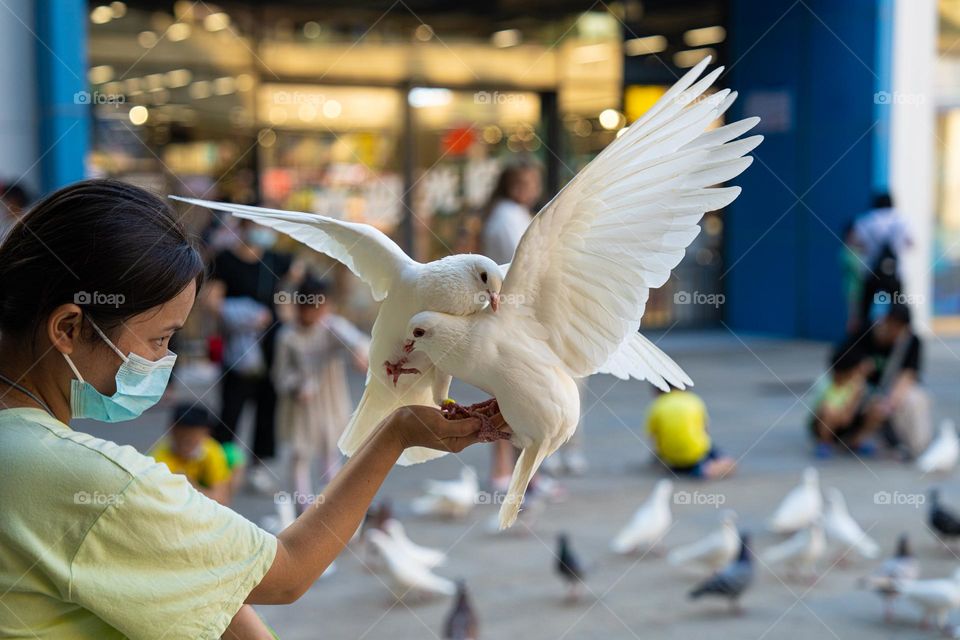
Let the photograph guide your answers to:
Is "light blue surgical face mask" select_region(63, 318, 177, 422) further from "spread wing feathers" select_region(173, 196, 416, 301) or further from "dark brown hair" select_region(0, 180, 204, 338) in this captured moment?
"spread wing feathers" select_region(173, 196, 416, 301)

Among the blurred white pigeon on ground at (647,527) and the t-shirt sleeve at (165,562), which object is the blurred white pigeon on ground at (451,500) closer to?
the blurred white pigeon on ground at (647,527)

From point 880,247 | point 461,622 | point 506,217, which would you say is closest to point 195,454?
point 461,622

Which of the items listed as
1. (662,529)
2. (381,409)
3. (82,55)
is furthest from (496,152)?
(381,409)

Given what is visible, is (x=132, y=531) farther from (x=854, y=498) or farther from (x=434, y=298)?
(x=854, y=498)

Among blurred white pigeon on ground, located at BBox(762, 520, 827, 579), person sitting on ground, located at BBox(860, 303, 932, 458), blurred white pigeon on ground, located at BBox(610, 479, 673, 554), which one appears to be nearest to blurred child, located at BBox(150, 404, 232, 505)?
blurred white pigeon on ground, located at BBox(610, 479, 673, 554)

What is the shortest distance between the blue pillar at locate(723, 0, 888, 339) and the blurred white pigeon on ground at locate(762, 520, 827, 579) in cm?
732

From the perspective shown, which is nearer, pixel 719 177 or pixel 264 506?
pixel 719 177

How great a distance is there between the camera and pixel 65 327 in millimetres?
1271

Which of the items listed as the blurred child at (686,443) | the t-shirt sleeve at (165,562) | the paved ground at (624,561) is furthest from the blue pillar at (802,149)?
the t-shirt sleeve at (165,562)

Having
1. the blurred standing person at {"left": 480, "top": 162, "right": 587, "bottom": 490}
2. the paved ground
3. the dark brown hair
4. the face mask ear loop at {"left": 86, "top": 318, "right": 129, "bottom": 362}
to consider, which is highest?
the dark brown hair

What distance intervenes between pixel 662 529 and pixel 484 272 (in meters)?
3.68

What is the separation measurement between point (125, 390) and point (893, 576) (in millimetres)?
3730

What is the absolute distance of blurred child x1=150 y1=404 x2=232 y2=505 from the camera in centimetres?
480

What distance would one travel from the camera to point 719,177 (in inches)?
62.3
